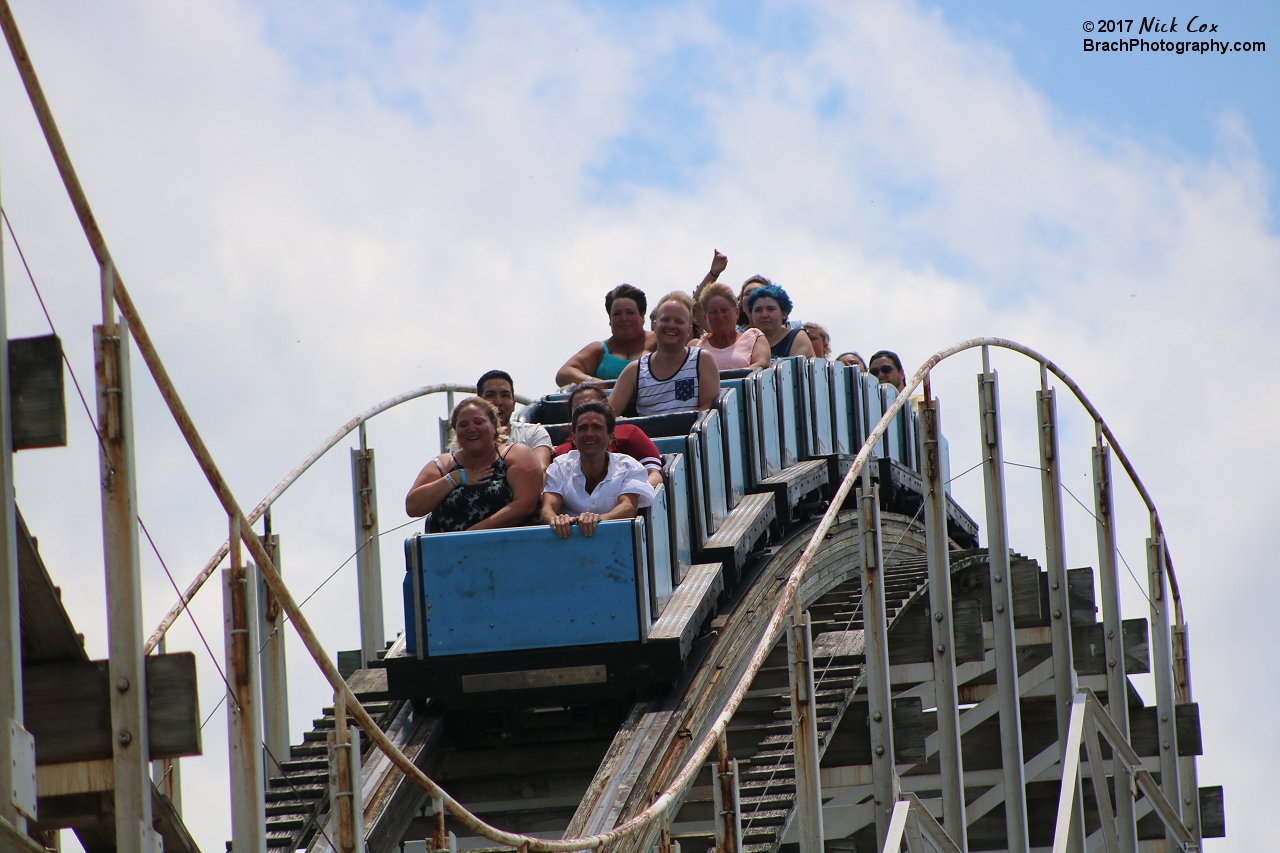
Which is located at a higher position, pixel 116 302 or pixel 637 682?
pixel 116 302

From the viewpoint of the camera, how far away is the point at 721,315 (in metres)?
9.42

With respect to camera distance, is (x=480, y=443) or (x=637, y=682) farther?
(x=480, y=443)

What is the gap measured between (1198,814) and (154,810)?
775cm

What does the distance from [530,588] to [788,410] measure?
3239 mm

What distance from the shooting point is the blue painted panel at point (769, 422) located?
8922mm

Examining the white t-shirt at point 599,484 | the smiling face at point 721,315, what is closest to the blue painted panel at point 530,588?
the white t-shirt at point 599,484

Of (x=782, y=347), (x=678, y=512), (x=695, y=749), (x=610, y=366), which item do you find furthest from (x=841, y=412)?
(x=695, y=749)

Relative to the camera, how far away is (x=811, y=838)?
5812mm

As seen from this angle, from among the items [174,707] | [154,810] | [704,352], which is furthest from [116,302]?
[704,352]

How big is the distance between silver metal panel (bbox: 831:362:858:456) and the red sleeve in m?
3.13

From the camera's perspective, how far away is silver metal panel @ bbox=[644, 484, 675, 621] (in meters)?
6.87

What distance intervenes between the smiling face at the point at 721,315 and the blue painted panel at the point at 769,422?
1.43ft

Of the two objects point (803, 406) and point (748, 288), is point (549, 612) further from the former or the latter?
point (748, 288)

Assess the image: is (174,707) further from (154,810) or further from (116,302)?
(116,302)
